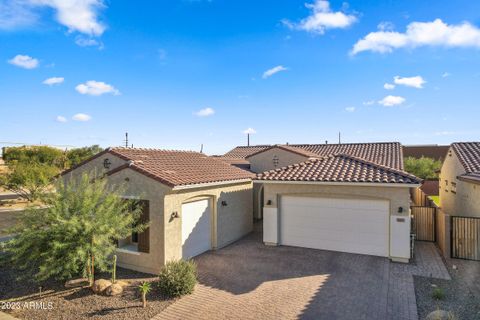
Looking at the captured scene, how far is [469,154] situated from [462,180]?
4318mm

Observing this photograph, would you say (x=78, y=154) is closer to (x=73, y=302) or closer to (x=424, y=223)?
(x=73, y=302)

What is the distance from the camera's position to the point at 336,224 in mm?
13234

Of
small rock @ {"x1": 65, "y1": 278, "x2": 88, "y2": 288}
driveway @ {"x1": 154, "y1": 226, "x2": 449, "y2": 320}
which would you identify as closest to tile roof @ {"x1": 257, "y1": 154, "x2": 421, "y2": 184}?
driveway @ {"x1": 154, "y1": 226, "x2": 449, "y2": 320}

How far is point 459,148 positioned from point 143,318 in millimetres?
19618

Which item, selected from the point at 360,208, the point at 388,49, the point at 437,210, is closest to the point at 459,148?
the point at 437,210

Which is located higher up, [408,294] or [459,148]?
[459,148]

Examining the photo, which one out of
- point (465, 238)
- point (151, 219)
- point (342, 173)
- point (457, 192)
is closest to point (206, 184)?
point (151, 219)

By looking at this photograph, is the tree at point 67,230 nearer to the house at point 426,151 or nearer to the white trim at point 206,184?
the white trim at point 206,184

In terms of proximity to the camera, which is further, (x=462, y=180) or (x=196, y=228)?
Result: (x=462, y=180)

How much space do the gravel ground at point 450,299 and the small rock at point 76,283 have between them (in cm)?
1047

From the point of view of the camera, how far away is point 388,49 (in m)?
15.0

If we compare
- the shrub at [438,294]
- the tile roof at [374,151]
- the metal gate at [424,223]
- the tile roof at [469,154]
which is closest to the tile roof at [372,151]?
the tile roof at [374,151]

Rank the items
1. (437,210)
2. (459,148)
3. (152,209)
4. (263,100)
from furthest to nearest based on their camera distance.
A: (263,100) < (459,148) < (437,210) < (152,209)

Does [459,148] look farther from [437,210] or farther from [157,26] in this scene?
[157,26]
